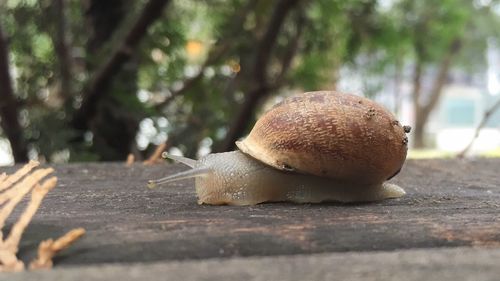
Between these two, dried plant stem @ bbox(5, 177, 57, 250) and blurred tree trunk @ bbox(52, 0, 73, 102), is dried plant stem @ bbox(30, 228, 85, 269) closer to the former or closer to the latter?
dried plant stem @ bbox(5, 177, 57, 250)

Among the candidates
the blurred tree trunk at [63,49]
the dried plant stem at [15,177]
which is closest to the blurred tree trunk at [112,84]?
the blurred tree trunk at [63,49]

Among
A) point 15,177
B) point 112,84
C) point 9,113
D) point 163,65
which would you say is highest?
point 163,65

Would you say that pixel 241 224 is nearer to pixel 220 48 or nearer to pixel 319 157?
pixel 319 157

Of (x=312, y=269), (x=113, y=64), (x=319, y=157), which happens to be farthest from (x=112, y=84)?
(x=312, y=269)

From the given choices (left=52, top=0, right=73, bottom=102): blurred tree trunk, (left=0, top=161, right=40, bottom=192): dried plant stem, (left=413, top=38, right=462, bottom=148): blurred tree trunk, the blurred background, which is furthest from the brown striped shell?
(left=413, top=38, right=462, bottom=148): blurred tree trunk

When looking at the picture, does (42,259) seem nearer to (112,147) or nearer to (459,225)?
(459,225)

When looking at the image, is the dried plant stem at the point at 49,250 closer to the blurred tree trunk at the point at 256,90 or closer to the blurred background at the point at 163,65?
the blurred background at the point at 163,65
